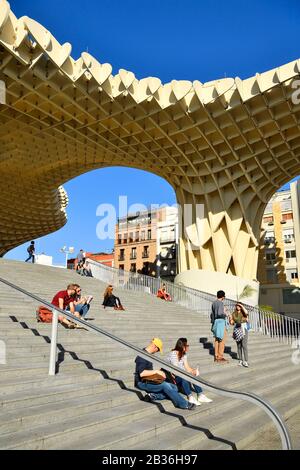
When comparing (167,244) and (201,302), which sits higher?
(167,244)

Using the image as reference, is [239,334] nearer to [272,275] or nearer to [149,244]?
[272,275]

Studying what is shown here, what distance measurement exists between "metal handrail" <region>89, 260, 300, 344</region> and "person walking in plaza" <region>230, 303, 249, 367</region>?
437cm

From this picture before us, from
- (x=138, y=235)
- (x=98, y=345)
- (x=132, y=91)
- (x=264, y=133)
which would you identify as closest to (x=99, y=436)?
(x=98, y=345)

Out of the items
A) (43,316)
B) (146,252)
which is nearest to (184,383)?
(43,316)

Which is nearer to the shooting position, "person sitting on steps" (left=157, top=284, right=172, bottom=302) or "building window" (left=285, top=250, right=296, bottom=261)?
"person sitting on steps" (left=157, top=284, right=172, bottom=302)

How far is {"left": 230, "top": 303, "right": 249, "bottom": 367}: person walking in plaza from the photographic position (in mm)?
8695

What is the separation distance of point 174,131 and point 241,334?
14.7 meters

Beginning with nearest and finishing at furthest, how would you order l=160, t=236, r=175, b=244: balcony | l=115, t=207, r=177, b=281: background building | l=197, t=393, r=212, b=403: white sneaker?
l=197, t=393, r=212, b=403: white sneaker → l=115, t=207, r=177, b=281: background building → l=160, t=236, r=175, b=244: balcony

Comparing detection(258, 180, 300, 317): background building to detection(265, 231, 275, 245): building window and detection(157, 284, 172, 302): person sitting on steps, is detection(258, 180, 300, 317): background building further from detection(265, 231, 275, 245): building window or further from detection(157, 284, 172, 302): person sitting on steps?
detection(157, 284, 172, 302): person sitting on steps

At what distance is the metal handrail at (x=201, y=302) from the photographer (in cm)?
1379

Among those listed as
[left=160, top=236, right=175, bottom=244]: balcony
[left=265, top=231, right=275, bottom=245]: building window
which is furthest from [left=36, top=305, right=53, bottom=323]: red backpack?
[left=160, top=236, right=175, bottom=244]: balcony

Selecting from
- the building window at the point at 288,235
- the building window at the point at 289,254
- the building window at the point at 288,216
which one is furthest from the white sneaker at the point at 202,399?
the building window at the point at 288,216

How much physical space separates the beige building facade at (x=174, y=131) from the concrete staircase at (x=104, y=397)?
1105 centimetres

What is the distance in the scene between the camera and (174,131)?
2081cm
